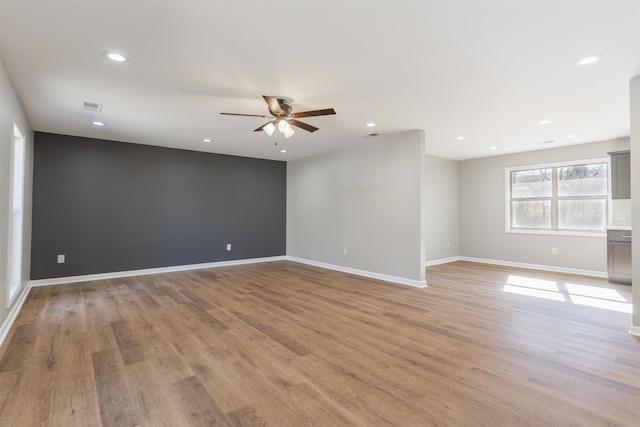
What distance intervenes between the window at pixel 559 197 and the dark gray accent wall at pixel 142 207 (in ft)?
17.6

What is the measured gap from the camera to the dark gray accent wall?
5051 millimetres

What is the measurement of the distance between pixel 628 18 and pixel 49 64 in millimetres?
4427

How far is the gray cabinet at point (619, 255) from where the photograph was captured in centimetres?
491

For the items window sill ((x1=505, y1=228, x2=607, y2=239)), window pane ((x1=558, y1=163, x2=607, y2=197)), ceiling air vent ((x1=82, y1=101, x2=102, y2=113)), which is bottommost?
window sill ((x1=505, y1=228, x2=607, y2=239))

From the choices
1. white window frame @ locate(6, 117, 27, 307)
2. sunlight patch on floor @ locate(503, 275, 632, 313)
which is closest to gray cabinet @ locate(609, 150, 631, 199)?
sunlight patch on floor @ locate(503, 275, 632, 313)

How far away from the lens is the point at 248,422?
171 centimetres

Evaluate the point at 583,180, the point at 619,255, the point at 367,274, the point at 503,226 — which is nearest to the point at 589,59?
the point at 619,255

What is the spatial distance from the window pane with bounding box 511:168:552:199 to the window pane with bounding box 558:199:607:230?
1.34 ft

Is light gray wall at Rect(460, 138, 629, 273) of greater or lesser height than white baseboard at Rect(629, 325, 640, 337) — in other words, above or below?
above

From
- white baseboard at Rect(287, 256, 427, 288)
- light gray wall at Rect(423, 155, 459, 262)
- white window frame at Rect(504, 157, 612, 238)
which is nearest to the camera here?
white baseboard at Rect(287, 256, 427, 288)

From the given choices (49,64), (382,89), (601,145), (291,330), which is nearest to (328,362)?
(291,330)

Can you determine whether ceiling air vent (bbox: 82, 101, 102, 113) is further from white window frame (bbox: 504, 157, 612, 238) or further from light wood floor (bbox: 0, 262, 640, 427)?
white window frame (bbox: 504, 157, 612, 238)

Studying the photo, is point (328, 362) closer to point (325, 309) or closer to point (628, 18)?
point (325, 309)

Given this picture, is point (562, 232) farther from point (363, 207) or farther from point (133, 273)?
point (133, 273)
